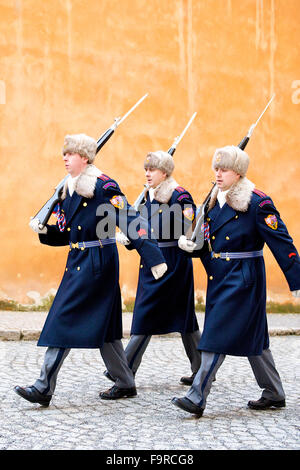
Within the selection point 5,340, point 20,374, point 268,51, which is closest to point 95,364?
point 20,374

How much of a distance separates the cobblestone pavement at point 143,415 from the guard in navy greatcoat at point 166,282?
0.38m

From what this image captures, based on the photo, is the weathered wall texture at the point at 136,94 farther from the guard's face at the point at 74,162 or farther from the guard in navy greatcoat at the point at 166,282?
the guard's face at the point at 74,162

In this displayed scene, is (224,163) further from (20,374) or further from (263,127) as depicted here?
(263,127)

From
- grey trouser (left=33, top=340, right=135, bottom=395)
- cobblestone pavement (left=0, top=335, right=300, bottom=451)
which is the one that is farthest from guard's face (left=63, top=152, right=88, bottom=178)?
cobblestone pavement (left=0, top=335, right=300, bottom=451)

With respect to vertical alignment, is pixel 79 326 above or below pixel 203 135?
below

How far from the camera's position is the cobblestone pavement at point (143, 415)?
434 centimetres

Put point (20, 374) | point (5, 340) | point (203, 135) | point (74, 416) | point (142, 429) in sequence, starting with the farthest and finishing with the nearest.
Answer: point (203, 135) → point (5, 340) → point (20, 374) → point (74, 416) → point (142, 429)

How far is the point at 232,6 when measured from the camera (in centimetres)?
1196

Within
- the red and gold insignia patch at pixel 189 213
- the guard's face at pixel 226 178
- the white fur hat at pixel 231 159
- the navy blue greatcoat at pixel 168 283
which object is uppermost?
the white fur hat at pixel 231 159

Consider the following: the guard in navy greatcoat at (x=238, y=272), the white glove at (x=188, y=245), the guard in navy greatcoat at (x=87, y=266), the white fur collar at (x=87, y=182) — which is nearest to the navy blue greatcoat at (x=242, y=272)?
the guard in navy greatcoat at (x=238, y=272)

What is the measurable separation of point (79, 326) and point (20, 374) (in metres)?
1.47

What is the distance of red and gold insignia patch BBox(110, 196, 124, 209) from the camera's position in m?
5.31

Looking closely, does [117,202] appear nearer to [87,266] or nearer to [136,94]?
[87,266]

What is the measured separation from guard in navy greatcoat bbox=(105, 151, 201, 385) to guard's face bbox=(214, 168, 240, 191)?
116cm
